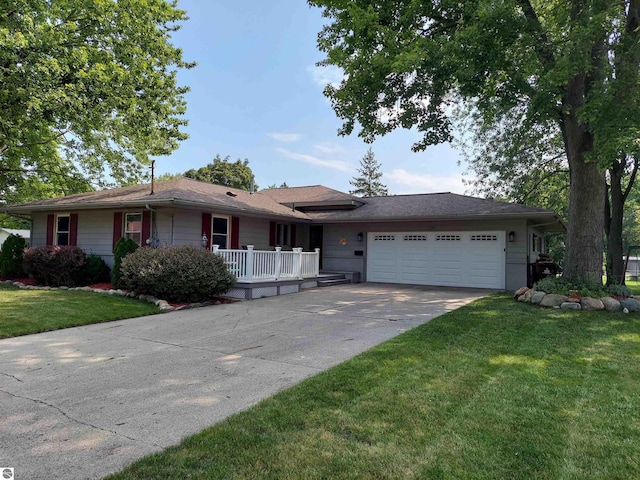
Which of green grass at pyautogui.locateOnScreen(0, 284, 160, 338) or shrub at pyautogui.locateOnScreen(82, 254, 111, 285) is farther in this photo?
shrub at pyautogui.locateOnScreen(82, 254, 111, 285)

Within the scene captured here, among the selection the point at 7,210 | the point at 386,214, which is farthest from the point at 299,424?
the point at 7,210

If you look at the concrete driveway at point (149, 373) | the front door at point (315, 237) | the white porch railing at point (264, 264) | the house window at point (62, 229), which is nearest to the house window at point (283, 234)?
the front door at point (315, 237)

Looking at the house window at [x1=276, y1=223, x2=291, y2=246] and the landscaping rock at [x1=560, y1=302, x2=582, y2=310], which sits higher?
the house window at [x1=276, y1=223, x2=291, y2=246]

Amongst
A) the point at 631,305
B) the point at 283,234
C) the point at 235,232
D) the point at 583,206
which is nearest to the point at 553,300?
the point at 631,305

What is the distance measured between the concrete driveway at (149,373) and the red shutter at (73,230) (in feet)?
24.2

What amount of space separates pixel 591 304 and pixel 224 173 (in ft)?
110

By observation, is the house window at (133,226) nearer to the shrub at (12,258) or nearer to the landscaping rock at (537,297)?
the shrub at (12,258)

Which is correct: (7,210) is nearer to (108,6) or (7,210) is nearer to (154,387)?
(108,6)

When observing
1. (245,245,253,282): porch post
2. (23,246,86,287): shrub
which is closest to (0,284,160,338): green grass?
(23,246,86,287): shrub

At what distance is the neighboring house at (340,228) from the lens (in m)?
11.6

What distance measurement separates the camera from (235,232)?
1294 centimetres

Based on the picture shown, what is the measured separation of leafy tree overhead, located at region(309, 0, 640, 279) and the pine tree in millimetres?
→ 37387

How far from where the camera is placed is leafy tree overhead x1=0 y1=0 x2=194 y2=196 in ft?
37.7

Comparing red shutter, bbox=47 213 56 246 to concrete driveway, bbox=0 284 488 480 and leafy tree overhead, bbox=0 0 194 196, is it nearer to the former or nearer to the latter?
leafy tree overhead, bbox=0 0 194 196
